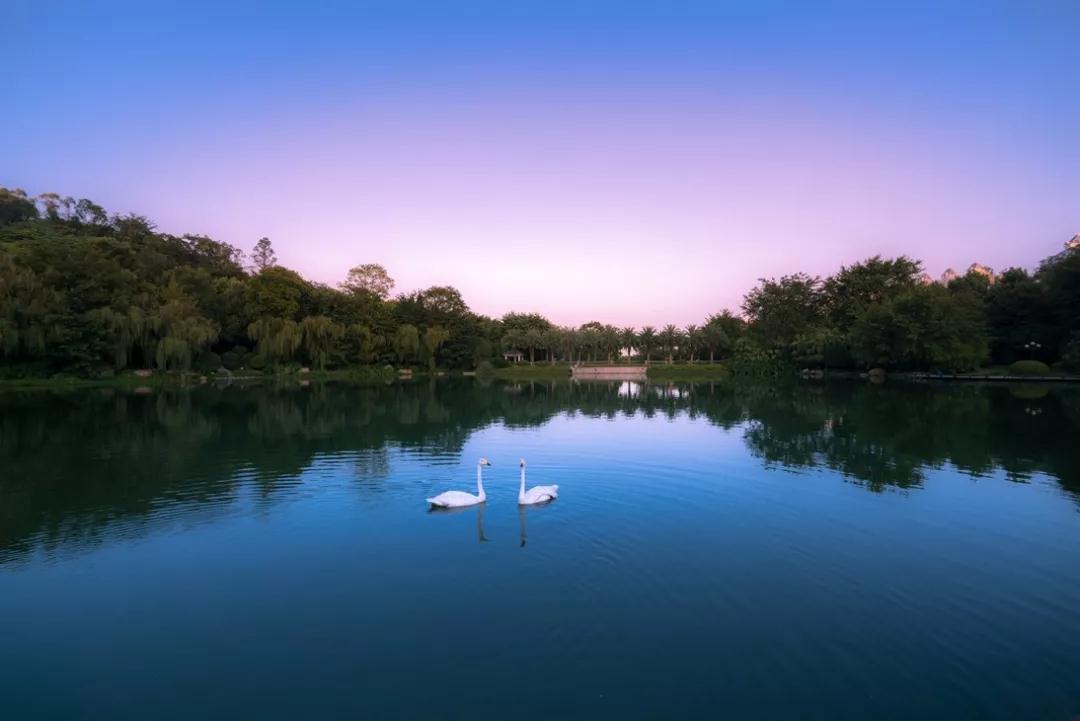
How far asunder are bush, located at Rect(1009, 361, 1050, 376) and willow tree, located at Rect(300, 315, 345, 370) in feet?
205

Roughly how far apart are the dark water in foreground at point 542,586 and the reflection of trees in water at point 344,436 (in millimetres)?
183

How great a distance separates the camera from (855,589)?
7758 mm

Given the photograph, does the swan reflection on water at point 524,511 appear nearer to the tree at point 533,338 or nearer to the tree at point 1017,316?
the tree at point 1017,316

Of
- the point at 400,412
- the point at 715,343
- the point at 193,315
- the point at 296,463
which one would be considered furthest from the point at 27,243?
the point at 715,343

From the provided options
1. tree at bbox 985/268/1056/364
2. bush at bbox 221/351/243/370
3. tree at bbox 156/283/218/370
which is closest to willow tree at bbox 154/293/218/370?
tree at bbox 156/283/218/370

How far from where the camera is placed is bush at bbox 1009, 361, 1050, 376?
5241cm

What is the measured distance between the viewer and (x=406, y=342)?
224ft

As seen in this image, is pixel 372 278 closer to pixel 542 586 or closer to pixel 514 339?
pixel 514 339

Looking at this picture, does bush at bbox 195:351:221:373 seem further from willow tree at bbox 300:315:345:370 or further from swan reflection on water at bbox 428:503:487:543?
swan reflection on water at bbox 428:503:487:543

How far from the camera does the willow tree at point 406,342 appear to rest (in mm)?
68375

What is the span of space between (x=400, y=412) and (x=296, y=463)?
43.4 ft

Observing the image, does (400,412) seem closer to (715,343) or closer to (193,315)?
(193,315)

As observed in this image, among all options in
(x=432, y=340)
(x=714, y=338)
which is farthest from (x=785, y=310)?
(x=432, y=340)

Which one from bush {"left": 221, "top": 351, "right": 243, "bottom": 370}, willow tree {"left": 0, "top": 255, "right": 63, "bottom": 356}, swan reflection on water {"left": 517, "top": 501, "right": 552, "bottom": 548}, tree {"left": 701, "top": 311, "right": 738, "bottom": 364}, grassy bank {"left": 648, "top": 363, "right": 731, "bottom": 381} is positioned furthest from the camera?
tree {"left": 701, "top": 311, "right": 738, "bottom": 364}
